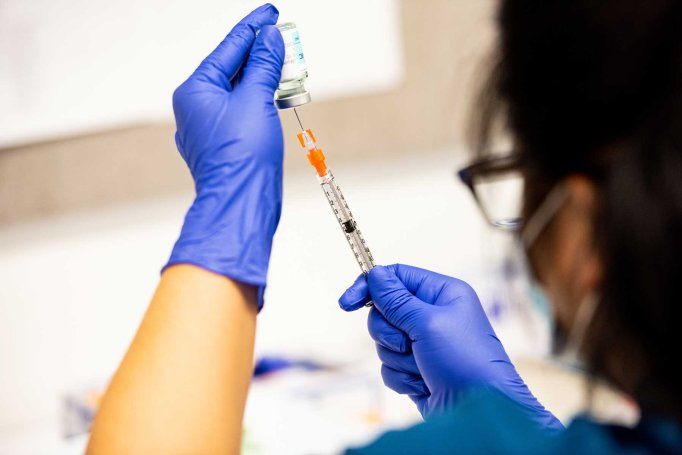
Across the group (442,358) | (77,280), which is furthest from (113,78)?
(442,358)

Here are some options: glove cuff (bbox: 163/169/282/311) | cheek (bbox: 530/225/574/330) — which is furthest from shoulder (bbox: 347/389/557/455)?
glove cuff (bbox: 163/169/282/311)

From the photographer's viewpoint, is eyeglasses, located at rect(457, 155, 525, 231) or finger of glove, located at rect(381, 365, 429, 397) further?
finger of glove, located at rect(381, 365, 429, 397)

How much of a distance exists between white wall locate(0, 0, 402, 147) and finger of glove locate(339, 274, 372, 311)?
737 millimetres

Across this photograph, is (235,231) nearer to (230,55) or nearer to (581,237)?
(230,55)

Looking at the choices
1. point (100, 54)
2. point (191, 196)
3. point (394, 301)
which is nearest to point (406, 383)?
point (394, 301)

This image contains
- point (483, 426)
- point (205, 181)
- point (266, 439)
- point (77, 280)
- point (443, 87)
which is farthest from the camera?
point (443, 87)

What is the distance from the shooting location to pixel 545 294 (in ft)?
2.27

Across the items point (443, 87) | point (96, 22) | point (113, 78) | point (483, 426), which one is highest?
point (96, 22)

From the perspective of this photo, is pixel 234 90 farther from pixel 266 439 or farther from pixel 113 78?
pixel 266 439

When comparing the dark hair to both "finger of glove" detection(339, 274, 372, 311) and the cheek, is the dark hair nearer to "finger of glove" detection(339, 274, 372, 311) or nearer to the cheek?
the cheek

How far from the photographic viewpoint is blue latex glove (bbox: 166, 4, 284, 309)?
0.80 meters

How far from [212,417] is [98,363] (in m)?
1.00

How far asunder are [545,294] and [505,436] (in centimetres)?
16

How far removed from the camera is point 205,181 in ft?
2.80
